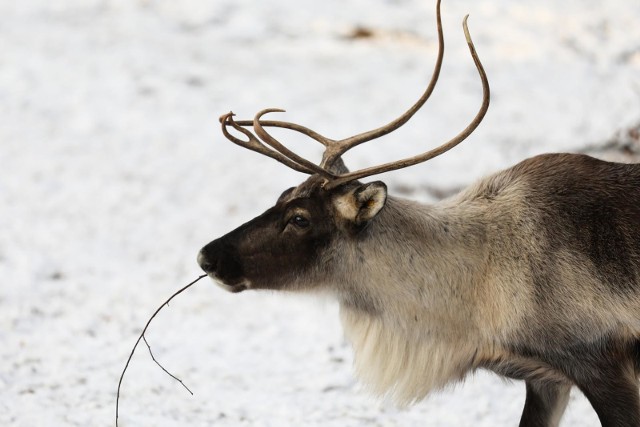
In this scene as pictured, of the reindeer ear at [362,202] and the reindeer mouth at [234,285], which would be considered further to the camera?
the reindeer mouth at [234,285]

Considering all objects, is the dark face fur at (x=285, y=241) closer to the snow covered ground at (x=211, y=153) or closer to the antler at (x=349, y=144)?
the antler at (x=349, y=144)

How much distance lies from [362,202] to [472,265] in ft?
1.60

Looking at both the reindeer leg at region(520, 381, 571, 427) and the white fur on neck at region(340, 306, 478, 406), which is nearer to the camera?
→ the white fur on neck at region(340, 306, 478, 406)

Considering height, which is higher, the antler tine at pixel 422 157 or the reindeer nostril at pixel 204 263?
the antler tine at pixel 422 157

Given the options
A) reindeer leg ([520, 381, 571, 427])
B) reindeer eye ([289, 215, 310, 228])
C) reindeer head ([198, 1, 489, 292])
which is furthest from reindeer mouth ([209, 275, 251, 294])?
reindeer leg ([520, 381, 571, 427])

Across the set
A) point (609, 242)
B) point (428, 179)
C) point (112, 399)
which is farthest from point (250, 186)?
point (609, 242)

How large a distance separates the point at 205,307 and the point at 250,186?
148cm

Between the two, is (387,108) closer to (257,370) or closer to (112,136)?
(112,136)

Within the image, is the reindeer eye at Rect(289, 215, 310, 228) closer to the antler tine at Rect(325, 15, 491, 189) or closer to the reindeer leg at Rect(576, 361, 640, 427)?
the antler tine at Rect(325, 15, 491, 189)

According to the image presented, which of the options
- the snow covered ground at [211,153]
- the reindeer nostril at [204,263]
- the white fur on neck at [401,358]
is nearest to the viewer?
the reindeer nostril at [204,263]

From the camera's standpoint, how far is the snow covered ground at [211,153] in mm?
4852

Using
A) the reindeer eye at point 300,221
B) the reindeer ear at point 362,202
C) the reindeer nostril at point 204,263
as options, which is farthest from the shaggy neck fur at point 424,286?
the reindeer nostril at point 204,263

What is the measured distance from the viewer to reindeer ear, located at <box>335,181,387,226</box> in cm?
358

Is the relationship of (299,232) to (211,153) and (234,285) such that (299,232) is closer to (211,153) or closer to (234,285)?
(234,285)
